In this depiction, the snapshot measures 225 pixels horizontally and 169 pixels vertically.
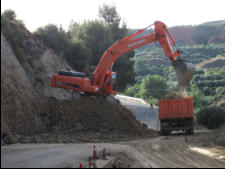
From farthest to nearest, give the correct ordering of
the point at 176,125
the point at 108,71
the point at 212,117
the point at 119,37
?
the point at 119,37, the point at 212,117, the point at 108,71, the point at 176,125

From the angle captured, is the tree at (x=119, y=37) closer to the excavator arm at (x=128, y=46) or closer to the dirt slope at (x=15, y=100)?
the excavator arm at (x=128, y=46)

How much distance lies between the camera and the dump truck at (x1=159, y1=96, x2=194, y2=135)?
2652 centimetres

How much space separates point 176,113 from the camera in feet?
86.9

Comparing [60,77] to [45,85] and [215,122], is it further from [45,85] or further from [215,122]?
[215,122]

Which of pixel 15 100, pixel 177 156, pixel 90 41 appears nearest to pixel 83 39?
pixel 90 41

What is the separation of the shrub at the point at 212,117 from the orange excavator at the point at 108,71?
11508 millimetres

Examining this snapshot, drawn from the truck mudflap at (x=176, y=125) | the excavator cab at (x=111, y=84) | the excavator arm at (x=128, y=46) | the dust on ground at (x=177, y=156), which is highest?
the excavator arm at (x=128, y=46)

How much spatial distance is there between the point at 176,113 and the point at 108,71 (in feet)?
19.5

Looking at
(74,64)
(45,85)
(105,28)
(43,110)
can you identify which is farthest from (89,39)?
(43,110)

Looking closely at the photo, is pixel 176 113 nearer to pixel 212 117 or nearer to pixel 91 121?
pixel 91 121

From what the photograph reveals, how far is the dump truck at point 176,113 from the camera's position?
87.0 ft

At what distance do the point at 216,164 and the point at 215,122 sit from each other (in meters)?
22.3

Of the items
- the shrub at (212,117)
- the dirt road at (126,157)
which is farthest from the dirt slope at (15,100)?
the shrub at (212,117)

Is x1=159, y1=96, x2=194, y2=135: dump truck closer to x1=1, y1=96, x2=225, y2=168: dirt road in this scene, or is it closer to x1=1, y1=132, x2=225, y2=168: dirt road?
x1=1, y1=96, x2=225, y2=168: dirt road
